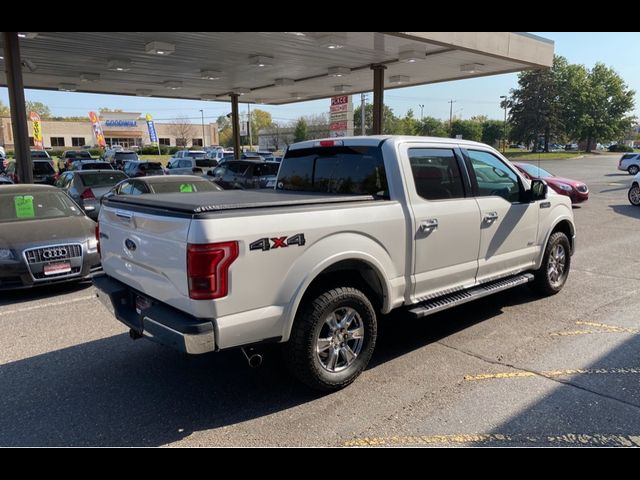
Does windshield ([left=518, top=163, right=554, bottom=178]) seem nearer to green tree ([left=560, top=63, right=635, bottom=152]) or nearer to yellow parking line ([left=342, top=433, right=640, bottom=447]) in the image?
yellow parking line ([left=342, top=433, right=640, bottom=447])

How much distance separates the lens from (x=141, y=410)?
364cm

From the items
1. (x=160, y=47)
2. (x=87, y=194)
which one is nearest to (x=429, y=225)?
(x=87, y=194)

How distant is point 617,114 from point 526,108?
1517 centimetres

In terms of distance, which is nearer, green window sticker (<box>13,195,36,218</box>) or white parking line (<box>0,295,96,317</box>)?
white parking line (<box>0,295,96,317</box>)

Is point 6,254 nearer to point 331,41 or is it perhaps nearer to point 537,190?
point 537,190

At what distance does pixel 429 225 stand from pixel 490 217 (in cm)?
106

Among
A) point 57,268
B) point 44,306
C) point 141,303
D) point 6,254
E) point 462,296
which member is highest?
point 141,303

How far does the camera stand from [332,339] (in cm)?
384

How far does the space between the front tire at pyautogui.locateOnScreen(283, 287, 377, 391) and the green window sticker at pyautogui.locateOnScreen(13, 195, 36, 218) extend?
5789 millimetres

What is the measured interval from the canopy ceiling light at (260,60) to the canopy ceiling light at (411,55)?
424 centimetres

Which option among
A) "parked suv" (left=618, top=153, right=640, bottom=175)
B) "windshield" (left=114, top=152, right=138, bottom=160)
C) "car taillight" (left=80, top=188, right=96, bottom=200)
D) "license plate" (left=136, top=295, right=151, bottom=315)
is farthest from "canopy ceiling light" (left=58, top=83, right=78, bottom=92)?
"parked suv" (left=618, top=153, right=640, bottom=175)

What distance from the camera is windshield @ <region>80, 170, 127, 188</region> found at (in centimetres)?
1189
